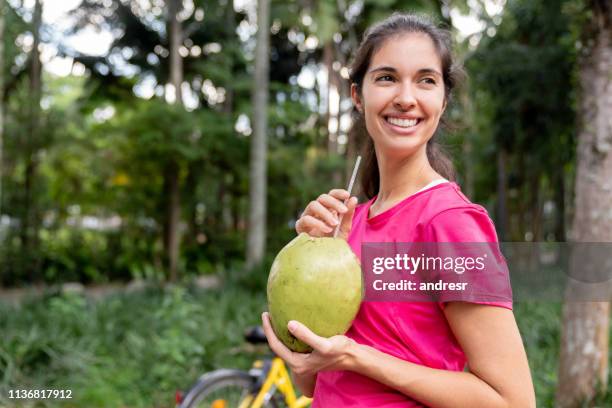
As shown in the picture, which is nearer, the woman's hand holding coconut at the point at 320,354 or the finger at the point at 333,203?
the woman's hand holding coconut at the point at 320,354

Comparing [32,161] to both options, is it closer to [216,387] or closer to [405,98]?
[216,387]

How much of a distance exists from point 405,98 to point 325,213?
294 mm

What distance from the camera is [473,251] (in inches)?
42.8

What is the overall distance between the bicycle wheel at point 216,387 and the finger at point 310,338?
101 inches

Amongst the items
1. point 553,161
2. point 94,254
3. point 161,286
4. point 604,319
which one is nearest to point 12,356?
point 161,286

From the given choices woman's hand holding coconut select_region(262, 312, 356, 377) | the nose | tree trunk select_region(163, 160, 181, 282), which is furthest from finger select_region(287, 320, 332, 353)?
tree trunk select_region(163, 160, 181, 282)

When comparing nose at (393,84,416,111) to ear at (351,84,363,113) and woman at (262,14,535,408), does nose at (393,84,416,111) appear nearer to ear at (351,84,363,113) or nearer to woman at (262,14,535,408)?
woman at (262,14,535,408)

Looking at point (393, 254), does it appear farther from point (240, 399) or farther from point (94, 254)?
point (94, 254)

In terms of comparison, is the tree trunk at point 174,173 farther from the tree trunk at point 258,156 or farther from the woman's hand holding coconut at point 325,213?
the woman's hand holding coconut at point 325,213

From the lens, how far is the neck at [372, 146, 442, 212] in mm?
1322

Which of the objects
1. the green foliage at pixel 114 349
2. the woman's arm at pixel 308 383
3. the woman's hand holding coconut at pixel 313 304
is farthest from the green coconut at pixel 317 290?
the green foliage at pixel 114 349

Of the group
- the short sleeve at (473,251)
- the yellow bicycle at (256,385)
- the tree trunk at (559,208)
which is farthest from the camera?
the tree trunk at (559,208)

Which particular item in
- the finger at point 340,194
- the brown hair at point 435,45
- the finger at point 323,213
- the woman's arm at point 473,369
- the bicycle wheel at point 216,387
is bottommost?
the bicycle wheel at point 216,387

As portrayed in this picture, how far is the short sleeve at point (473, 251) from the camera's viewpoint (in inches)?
42.1
